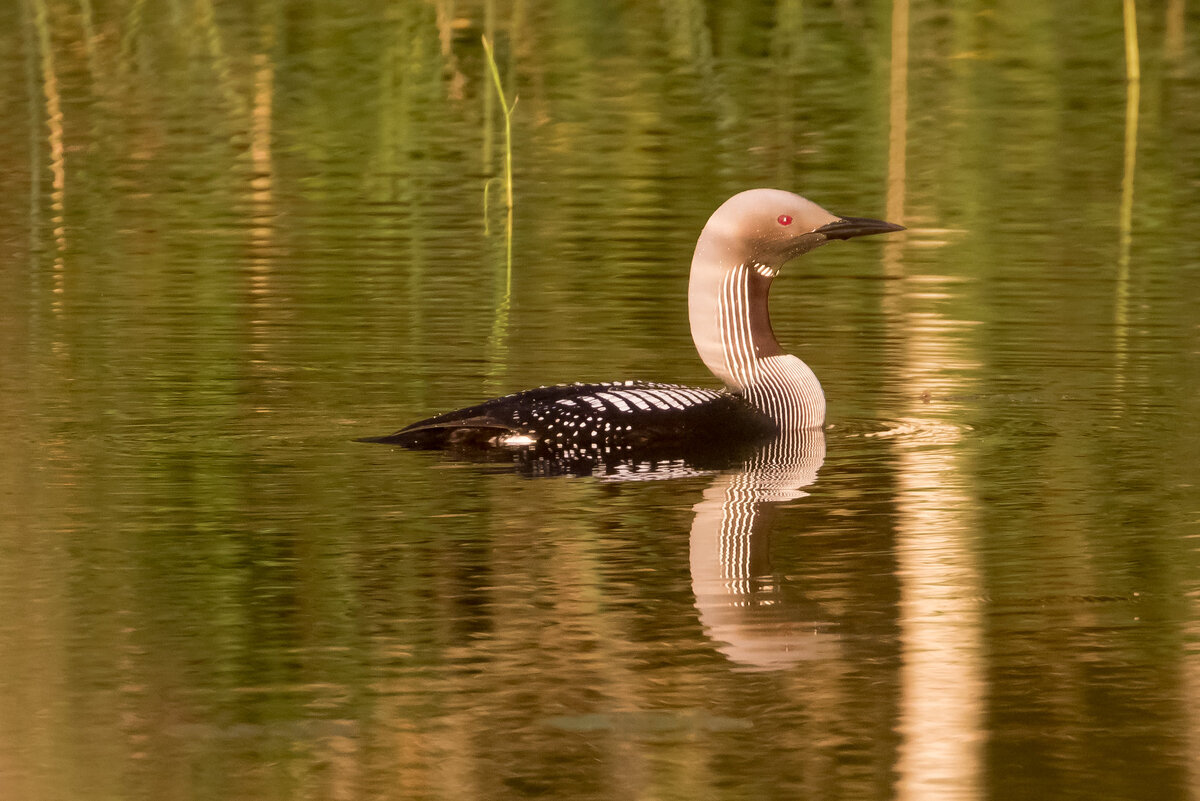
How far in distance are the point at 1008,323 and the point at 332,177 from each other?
661 centimetres

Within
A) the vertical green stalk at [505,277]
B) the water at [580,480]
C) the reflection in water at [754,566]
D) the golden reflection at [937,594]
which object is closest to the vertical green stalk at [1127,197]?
the water at [580,480]

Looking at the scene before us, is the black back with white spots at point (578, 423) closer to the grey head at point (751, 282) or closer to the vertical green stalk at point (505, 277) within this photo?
the grey head at point (751, 282)

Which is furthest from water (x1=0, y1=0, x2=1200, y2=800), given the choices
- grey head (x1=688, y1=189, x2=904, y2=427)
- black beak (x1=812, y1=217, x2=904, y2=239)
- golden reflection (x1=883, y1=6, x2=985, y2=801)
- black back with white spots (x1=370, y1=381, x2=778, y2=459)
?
black beak (x1=812, y1=217, x2=904, y2=239)

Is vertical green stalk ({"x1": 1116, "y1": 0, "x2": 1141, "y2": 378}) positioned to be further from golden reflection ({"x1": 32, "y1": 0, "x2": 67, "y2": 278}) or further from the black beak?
golden reflection ({"x1": 32, "y1": 0, "x2": 67, "y2": 278})

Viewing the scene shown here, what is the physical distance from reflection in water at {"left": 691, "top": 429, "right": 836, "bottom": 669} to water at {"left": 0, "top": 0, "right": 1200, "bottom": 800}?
0.07 ft

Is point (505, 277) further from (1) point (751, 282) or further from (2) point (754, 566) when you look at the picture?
(2) point (754, 566)

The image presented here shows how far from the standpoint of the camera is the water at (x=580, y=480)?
5.27 metres

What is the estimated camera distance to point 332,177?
16562mm

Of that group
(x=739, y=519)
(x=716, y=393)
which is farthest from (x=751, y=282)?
(x=739, y=519)

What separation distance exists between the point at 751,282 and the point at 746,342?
9.0 inches

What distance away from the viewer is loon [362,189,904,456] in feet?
27.3

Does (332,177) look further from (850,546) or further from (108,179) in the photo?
(850,546)

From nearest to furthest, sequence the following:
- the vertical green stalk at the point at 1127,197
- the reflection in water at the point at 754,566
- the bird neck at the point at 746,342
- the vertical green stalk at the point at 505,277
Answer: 1. the reflection in water at the point at 754,566
2. the bird neck at the point at 746,342
3. the vertical green stalk at the point at 505,277
4. the vertical green stalk at the point at 1127,197

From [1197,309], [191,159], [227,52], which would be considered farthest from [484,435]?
[227,52]
